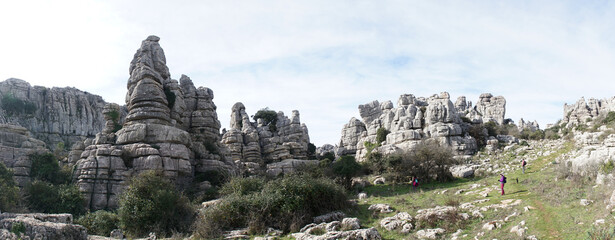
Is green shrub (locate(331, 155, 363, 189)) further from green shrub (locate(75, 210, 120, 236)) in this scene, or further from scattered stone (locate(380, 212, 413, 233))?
green shrub (locate(75, 210, 120, 236))

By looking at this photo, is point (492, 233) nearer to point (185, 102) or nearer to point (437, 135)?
point (437, 135)

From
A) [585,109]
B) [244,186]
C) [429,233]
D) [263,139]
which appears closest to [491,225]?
[429,233]

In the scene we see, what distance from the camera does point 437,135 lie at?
49.0 m

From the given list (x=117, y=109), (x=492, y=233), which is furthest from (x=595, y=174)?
(x=117, y=109)

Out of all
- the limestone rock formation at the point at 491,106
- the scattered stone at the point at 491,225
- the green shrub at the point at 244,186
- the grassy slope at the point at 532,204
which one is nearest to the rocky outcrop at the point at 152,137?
the green shrub at the point at 244,186

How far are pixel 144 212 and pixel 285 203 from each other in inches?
309

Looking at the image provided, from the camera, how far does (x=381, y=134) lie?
56812 millimetres

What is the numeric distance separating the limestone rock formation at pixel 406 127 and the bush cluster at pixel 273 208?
22723 millimetres

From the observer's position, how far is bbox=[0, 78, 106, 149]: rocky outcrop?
7756cm

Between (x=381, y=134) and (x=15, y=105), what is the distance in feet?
222

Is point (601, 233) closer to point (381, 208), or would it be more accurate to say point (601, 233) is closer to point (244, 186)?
point (381, 208)

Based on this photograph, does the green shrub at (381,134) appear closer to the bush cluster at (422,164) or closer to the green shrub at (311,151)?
the green shrub at (311,151)

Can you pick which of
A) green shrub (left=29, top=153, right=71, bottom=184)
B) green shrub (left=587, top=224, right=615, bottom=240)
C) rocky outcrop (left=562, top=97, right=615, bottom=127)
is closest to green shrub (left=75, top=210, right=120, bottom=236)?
green shrub (left=29, top=153, right=71, bottom=184)

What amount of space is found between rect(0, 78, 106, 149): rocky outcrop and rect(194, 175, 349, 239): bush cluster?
2578 inches
